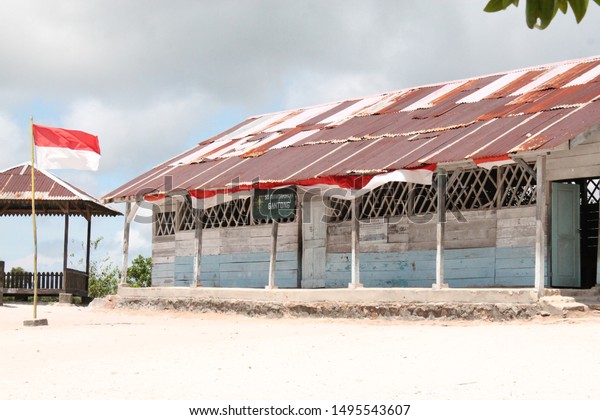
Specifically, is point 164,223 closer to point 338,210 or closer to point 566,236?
point 338,210

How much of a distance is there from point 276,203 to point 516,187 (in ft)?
16.0

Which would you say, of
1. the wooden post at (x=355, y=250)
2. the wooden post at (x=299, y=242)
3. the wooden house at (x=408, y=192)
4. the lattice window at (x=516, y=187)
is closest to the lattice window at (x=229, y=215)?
the wooden house at (x=408, y=192)

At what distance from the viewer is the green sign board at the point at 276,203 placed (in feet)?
60.1

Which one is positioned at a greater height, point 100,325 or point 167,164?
point 167,164

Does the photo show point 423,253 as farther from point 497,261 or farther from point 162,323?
point 162,323

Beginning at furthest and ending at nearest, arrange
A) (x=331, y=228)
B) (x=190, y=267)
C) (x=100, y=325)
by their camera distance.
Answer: (x=190, y=267), (x=331, y=228), (x=100, y=325)

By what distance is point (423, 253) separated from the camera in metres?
17.0

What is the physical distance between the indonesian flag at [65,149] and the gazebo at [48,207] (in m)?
7.29

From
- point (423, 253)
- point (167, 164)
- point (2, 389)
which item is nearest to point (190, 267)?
point (167, 164)

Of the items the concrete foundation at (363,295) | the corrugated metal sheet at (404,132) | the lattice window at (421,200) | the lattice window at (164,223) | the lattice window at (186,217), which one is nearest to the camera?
the concrete foundation at (363,295)

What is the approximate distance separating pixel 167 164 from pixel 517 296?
1120cm

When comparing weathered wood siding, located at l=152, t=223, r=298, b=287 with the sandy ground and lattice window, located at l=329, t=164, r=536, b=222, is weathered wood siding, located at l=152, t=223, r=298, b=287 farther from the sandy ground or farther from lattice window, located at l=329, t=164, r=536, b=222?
the sandy ground

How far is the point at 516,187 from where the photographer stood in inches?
617

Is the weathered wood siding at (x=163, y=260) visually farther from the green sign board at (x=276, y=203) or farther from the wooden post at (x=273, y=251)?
the wooden post at (x=273, y=251)
